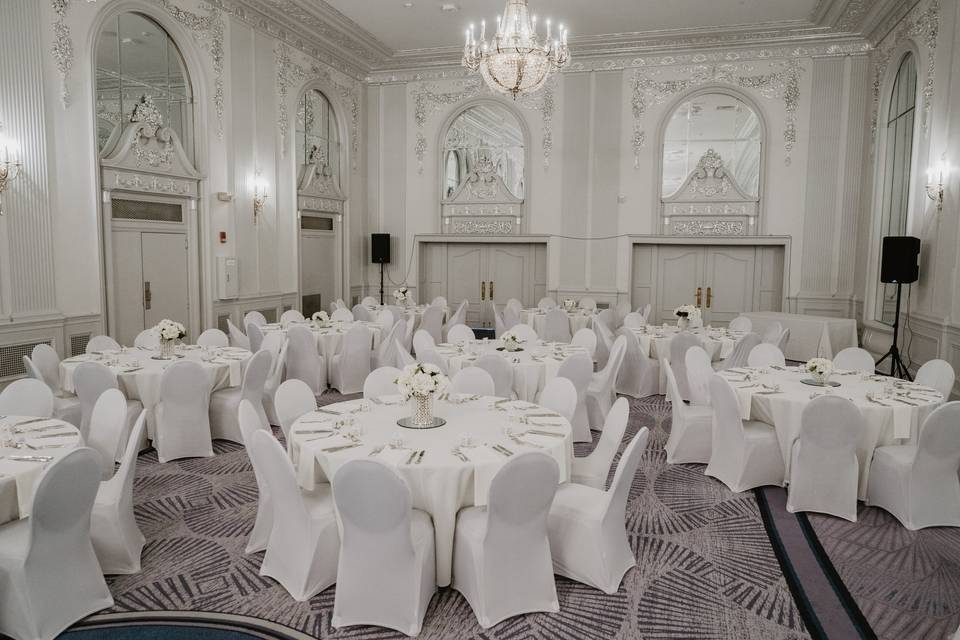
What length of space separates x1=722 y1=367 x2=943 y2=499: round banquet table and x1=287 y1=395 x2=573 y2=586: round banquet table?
1814 mm

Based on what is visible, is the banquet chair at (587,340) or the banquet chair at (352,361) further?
the banquet chair at (352,361)

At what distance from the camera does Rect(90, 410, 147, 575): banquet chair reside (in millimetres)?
3447

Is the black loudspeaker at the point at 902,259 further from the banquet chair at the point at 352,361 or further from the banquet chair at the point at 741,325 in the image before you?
the banquet chair at the point at 352,361

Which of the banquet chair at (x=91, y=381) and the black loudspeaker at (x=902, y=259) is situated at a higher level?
the black loudspeaker at (x=902, y=259)

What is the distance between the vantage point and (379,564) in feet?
9.84

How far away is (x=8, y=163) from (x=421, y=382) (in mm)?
5072

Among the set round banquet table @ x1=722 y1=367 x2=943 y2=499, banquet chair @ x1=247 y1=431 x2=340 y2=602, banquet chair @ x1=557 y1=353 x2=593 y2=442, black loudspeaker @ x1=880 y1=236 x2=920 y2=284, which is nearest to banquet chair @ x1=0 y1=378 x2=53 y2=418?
banquet chair @ x1=247 y1=431 x2=340 y2=602

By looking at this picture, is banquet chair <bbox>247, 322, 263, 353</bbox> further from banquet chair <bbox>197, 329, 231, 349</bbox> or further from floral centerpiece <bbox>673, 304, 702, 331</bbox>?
floral centerpiece <bbox>673, 304, 702, 331</bbox>

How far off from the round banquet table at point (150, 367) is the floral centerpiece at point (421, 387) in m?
2.54

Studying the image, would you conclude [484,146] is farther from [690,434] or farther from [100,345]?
[690,434]

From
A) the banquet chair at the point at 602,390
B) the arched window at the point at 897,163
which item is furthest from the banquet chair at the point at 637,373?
the arched window at the point at 897,163

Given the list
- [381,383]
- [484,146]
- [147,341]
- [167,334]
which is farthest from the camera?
[484,146]

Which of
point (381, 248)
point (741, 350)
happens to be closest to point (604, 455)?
point (741, 350)

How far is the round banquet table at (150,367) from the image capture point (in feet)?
18.0
